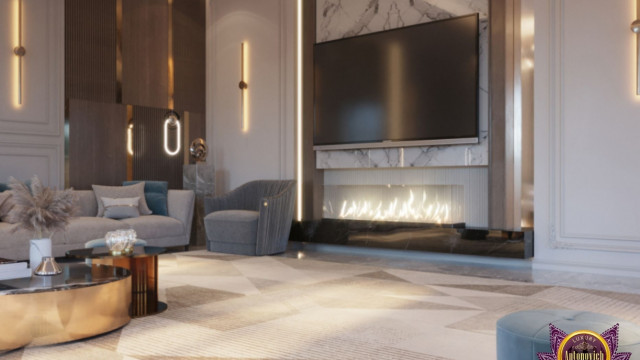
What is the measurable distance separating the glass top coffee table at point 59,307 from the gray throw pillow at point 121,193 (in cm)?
326

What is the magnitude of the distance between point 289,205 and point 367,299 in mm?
2701

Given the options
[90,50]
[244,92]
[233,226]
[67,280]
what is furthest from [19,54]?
[67,280]

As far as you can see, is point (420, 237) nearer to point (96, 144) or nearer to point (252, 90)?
point (252, 90)

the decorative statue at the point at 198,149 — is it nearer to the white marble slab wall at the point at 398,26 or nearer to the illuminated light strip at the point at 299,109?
the illuminated light strip at the point at 299,109

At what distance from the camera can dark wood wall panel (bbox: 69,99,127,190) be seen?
6.47 metres

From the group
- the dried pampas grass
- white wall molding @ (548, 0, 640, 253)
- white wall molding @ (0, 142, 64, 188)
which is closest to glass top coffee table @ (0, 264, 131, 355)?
the dried pampas grass

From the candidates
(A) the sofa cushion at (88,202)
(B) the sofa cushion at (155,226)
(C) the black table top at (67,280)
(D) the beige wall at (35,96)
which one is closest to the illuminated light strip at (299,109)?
(B) the sofa cushion at (155,226)

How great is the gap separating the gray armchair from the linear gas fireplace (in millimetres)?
744

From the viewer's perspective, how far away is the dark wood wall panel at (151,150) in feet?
23.0

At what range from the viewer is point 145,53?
7.22m

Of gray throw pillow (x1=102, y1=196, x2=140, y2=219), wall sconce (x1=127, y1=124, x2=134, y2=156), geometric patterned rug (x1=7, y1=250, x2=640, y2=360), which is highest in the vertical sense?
wall sconce (x1=127, y1=124, x2=134, y2=156)

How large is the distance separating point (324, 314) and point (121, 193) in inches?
145

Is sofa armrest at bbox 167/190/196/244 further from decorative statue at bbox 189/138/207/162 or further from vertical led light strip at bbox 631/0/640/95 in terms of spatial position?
vertical led light strip at bbox 631/0/640/95

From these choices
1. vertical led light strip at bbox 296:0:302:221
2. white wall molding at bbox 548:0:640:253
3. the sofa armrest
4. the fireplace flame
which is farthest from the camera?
vertical led light strip at bbox 296:0:302:221
